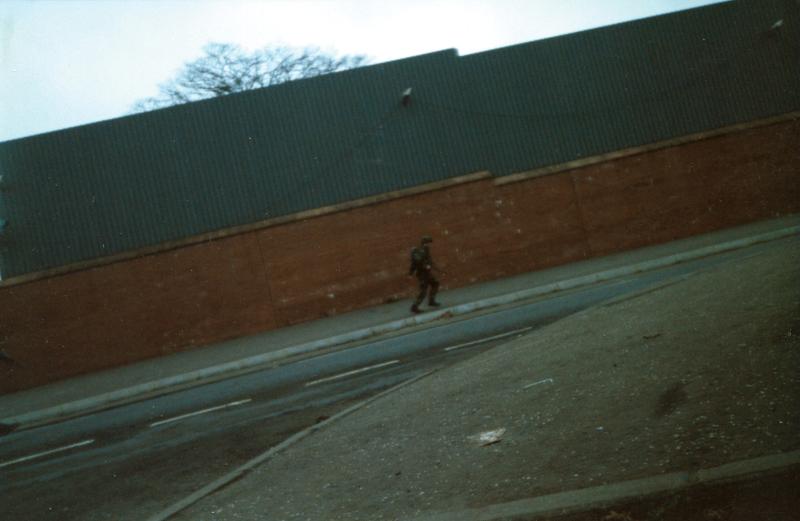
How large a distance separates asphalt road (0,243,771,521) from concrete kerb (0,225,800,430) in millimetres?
1026

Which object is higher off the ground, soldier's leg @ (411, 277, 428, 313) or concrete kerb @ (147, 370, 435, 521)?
soldier's leg @ (411, 277, 428, 313)

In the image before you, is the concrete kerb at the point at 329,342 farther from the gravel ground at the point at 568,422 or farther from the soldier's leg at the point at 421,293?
the gravel ground at the point at 568,422

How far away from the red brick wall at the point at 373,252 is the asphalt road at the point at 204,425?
7.14 metres

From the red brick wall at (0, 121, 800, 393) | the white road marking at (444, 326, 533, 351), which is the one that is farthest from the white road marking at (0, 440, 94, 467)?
the red brick wall at (0, 121, 800, 393)

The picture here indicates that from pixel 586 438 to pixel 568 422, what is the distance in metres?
0.48

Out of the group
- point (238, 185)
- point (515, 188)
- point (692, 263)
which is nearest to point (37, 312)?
point (238, 185)

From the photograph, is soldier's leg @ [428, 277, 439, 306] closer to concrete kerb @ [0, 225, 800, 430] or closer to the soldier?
the soldier

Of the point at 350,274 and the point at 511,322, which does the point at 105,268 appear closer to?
the point at 350,274

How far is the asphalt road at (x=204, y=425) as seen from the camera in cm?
780

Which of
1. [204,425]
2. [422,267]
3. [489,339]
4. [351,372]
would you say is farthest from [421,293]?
[204,425]

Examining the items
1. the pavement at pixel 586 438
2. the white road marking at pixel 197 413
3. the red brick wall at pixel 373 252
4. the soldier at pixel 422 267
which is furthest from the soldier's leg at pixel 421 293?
the pavement at pixel 586 438

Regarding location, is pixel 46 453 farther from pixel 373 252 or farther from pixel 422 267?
pixel 373 252

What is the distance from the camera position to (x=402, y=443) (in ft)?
22.6

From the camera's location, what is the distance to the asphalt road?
7.80 m
